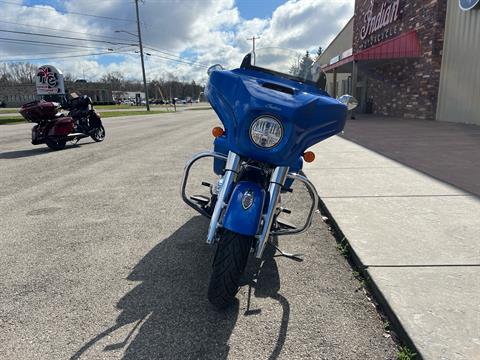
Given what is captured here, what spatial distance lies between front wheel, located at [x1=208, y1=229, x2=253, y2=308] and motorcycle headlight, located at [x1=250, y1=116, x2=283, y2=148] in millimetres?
629

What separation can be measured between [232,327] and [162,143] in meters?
9.89

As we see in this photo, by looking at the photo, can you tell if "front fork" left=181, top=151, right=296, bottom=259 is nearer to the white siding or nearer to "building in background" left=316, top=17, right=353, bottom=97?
the white siding

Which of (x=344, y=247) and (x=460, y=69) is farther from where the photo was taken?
(x=460, y=69)

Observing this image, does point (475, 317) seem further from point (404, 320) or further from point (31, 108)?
point (31, 108)

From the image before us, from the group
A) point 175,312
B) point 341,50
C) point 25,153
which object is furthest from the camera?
point 341,50

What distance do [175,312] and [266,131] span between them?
4.47ft

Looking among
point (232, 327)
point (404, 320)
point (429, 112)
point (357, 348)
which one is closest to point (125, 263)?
point (232, 327)

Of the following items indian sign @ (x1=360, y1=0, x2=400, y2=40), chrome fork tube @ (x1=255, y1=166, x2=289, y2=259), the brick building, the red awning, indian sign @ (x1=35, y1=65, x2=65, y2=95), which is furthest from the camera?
indian sign @ (x1=35, y1=65, x2=65, y2=95)

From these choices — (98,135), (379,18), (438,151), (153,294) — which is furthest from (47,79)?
(153,294)

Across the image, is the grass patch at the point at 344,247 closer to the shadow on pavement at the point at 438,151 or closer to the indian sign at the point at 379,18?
the shadow on pavement at the point at 438,151

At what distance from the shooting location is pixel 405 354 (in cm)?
203

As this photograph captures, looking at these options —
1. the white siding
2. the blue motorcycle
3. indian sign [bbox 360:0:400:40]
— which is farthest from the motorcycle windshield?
indian sign [bbox 360:0:400:40]

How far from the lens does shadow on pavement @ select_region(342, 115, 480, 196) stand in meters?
5.92

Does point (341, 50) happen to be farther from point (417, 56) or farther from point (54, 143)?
point (54, 143)
